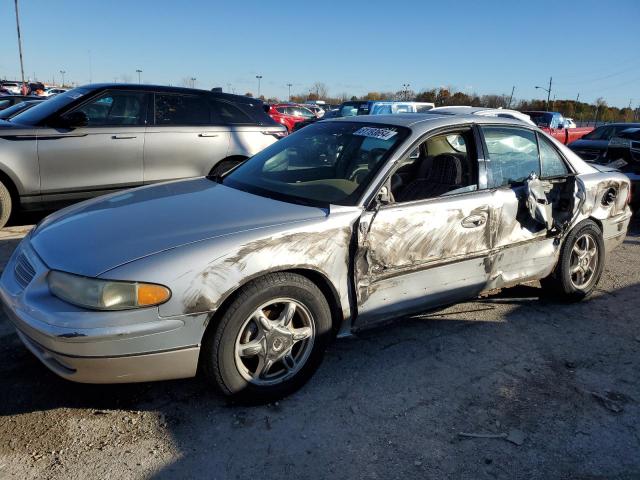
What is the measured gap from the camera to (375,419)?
2789 millimetres

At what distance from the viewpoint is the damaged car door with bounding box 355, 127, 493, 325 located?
313cm

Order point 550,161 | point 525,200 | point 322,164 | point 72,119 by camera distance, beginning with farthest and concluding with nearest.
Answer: point 72,119 → point 550,161 → point 525,200 → point 322,164

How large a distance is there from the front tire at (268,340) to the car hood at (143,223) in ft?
1.22

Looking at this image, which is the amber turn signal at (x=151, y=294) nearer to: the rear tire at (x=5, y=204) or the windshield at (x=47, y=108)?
the rear tire at (x=5, y=204)

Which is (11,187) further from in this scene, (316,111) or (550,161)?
(316,111)

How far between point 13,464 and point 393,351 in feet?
7.28

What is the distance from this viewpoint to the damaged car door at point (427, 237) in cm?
313

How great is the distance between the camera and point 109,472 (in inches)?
92.0

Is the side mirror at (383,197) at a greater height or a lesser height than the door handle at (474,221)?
greater

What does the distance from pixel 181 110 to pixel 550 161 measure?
4.61 m

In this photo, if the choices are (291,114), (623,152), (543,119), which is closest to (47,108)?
(623,152)

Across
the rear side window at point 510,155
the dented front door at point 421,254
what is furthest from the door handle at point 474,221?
the rear side window at point 510,155

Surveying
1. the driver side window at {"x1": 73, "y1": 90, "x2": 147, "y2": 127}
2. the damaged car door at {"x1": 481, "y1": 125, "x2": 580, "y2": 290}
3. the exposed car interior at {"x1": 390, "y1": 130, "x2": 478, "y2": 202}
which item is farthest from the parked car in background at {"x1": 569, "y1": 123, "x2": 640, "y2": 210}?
the driver side window at {"x1": 73, "y1": 90, "x2": 147, "y2": 127}

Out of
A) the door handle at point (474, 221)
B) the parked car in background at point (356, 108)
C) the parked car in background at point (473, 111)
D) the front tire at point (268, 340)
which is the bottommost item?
the front tire at point (268, 340)
